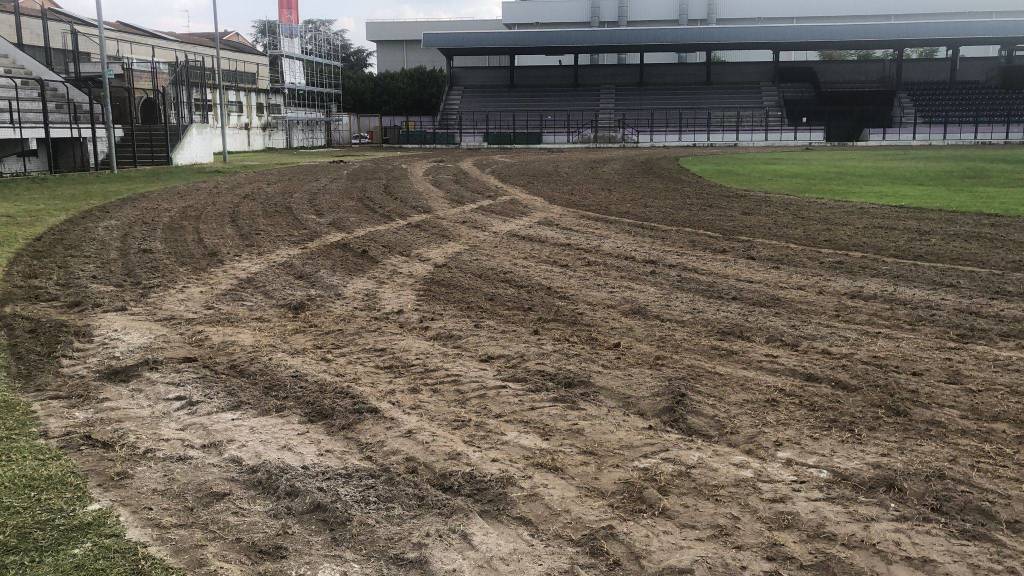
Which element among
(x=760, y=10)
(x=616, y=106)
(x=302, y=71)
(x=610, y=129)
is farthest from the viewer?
(x=760, y=10)

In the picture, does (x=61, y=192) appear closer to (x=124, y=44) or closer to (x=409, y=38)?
(x=124, y=44)

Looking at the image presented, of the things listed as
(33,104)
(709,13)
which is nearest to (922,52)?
(709,13)

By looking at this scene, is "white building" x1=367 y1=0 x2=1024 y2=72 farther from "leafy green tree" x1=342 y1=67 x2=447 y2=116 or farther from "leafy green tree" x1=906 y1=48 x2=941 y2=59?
"leafy green tree" x1=342 y1=67 x2=447 y2=116

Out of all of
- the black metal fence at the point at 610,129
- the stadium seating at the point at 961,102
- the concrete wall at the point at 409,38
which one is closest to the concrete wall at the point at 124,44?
the black metal fence at the point at 610,129

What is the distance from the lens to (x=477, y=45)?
62969 mm

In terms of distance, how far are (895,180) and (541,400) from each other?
1814 centimetres

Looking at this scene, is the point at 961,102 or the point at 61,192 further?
the point at 961,102

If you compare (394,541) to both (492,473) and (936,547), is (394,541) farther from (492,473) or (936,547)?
(936,547)

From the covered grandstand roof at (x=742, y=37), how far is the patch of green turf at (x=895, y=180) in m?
35.3

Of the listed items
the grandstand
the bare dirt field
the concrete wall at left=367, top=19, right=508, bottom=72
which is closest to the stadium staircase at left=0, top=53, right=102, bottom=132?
the bare dirt field

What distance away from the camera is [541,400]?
16.8 ft

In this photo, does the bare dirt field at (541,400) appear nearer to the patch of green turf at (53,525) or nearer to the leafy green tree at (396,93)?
the patch of green turf at (53,525)

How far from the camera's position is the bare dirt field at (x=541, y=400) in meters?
3.53

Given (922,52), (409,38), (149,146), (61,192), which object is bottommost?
(61,192)
